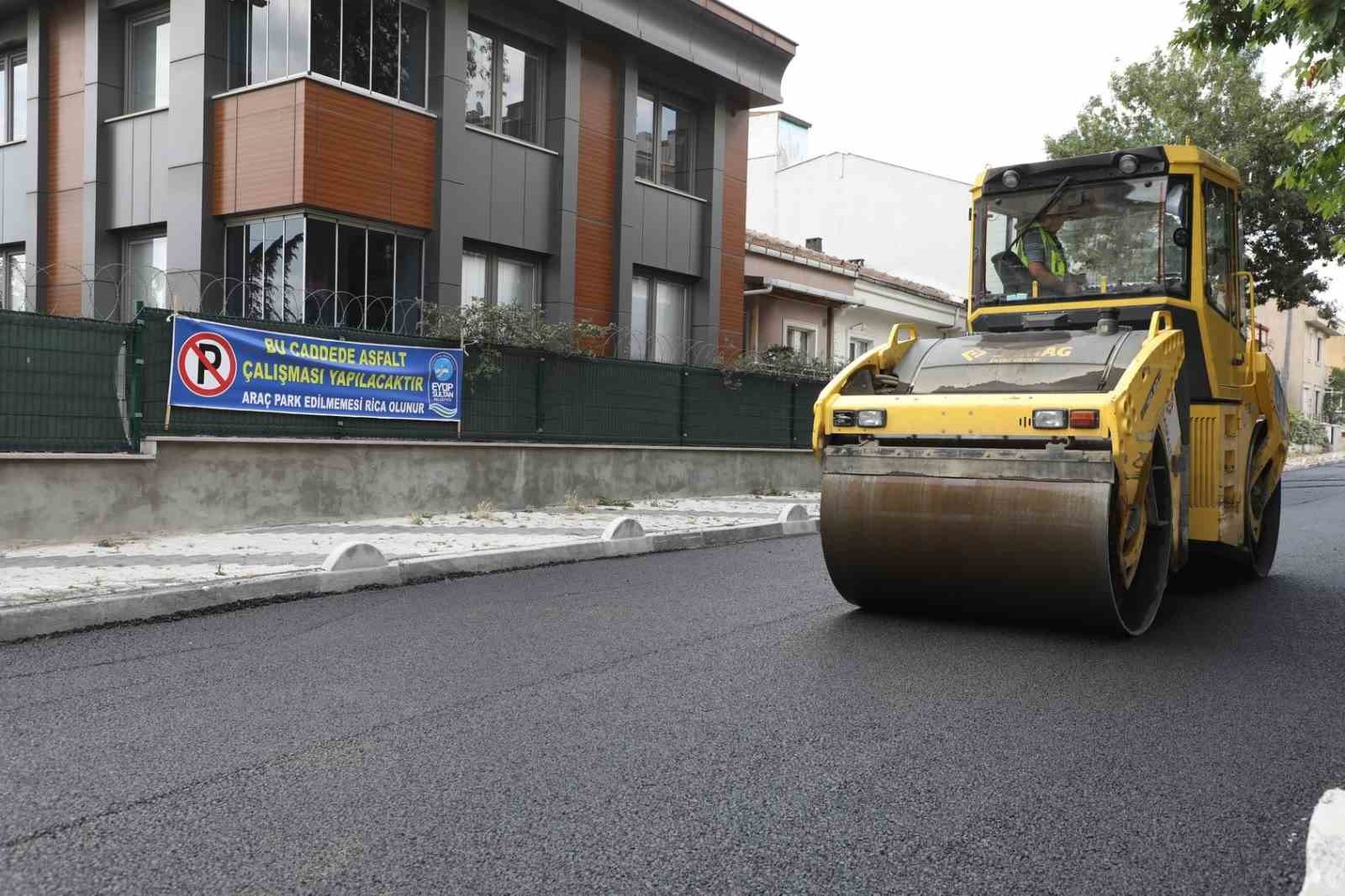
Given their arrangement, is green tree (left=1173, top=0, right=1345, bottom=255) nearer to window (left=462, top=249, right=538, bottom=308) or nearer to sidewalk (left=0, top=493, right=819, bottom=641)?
sidewalk (left=0, top=493, right=819, bottom=641)

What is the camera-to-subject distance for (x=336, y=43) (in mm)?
15008

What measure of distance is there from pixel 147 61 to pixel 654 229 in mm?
8058

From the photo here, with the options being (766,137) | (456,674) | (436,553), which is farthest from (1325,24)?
(766,137)

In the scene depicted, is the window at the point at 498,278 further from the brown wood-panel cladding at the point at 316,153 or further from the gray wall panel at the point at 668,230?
the gray wall panel at the point at 668,230

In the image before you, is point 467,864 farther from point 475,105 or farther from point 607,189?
point 607,189

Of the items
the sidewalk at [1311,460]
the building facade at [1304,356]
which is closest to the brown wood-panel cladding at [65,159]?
the sidewalk at [1311,460]

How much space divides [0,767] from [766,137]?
38.2 meters

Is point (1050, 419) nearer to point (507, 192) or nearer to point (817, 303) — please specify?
point (507, 192)

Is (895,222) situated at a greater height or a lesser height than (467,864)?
greater

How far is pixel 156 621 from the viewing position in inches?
280

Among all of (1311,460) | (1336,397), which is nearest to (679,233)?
(1311,460)

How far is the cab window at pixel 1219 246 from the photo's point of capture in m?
8.09

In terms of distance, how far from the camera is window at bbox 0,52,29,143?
714 inches

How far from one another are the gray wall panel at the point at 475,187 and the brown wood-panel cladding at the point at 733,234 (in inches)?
219
